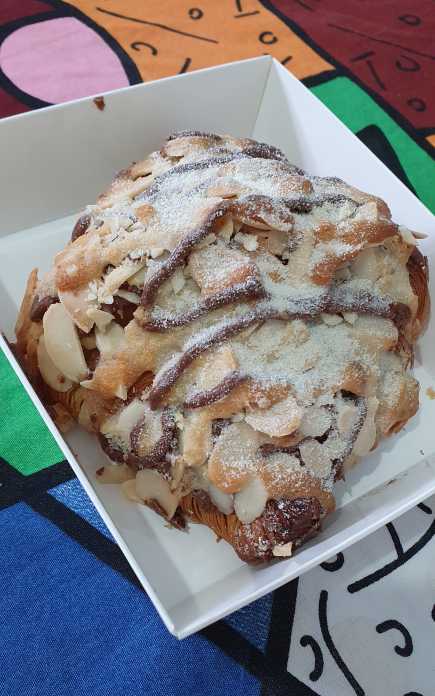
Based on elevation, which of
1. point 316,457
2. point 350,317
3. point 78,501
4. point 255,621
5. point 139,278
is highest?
point 139,278

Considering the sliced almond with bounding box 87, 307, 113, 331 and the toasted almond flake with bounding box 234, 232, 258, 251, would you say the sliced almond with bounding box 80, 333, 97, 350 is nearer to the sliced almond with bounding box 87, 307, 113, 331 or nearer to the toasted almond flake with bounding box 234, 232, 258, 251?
the sliced almond with bounding box 87, 307, 113, 331

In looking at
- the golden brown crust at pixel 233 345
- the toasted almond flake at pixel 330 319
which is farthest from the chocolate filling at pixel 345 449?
the toasted almond flake at pixel 330 319

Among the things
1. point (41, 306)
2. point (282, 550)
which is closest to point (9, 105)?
point (41, 306)

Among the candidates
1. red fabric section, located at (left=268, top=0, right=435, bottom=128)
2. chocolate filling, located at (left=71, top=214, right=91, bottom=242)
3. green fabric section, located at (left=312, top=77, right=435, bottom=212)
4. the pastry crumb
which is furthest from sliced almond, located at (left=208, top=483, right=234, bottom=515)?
red fabric section, located at (left=268, top=0, right=435, bottom=128)

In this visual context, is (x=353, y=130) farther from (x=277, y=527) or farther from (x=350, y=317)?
(x=277, y=527)

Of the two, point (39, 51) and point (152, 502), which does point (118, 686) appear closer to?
point (152, 502)
